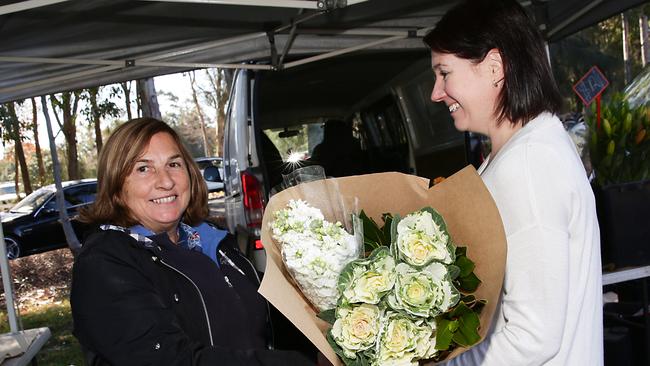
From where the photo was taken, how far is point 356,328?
50.6 inches

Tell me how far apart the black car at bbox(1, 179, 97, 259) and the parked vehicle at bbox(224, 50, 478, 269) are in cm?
1062

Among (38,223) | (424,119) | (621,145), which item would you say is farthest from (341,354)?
(38,223)

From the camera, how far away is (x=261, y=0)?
2828 millimetres

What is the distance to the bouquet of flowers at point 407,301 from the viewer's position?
1281mm

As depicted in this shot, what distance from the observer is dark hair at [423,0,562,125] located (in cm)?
159

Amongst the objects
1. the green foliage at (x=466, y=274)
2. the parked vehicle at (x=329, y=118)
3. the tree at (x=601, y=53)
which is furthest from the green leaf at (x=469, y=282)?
the tree at (x=601, y=53)

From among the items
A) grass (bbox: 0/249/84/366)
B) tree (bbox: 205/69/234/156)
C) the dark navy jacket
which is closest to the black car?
grass (bbox: 0/249/84/366)

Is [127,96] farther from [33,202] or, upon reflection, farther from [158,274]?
[158,274]

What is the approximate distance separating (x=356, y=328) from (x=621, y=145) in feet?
8.07

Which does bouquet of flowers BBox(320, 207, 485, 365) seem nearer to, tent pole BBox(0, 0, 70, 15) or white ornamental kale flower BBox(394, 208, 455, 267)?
white ornamental kale flower BBox(394, 208, 455, 267)

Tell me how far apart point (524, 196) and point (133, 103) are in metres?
18.6

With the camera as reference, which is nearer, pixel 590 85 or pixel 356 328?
pixel 356 328

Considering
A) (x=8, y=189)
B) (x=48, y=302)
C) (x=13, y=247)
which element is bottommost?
(x=48, y=302)

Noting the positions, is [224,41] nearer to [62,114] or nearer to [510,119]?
[510,119]
